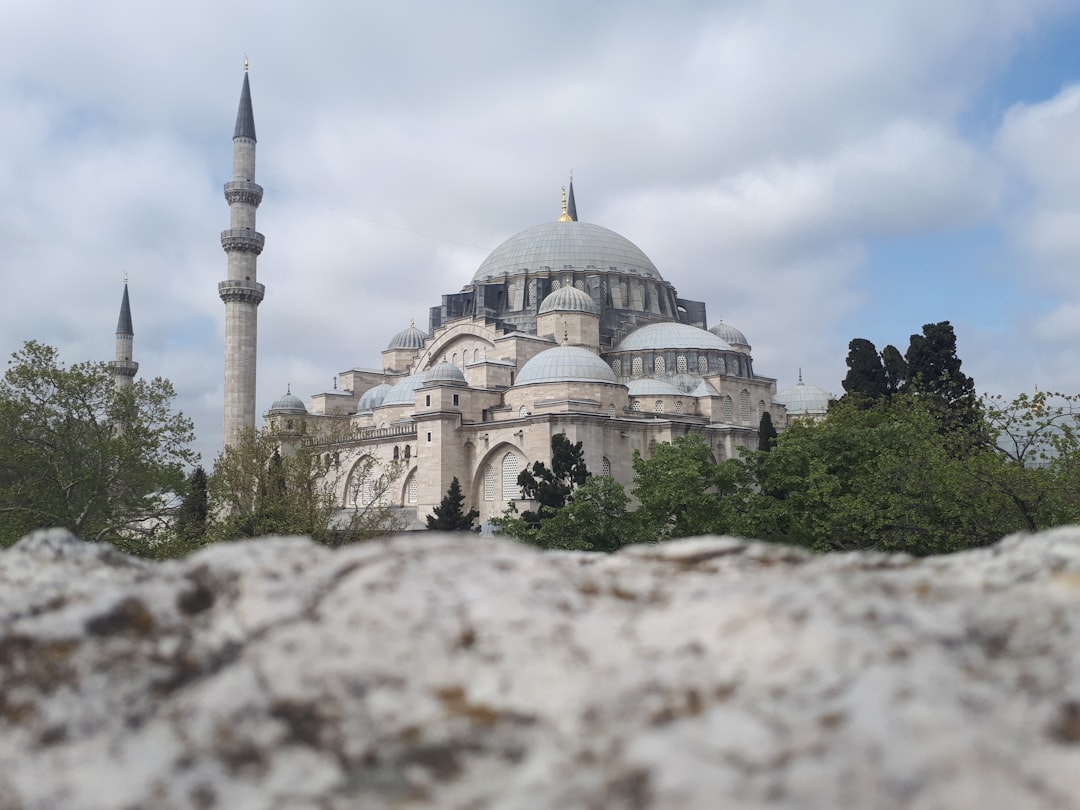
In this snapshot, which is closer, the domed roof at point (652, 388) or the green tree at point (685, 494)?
the green tree at point (685, 494)

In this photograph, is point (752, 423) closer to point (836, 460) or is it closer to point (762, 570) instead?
point (836, 460)

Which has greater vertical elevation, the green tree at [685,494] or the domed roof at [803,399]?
the domed roof at [803,399]

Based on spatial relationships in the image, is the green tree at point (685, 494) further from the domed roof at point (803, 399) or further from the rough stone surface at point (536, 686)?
the domed roof at point (803, 399)

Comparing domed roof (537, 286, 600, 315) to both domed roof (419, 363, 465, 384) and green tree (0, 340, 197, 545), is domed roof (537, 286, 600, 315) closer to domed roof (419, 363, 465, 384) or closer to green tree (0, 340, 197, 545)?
domed roof (419, 363, 465, 384)

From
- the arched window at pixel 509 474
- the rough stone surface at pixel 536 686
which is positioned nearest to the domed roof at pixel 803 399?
the arched window at pixel 509 474

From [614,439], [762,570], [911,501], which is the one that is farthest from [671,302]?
[762,570]

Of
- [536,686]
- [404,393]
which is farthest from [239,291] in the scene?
[536,686]

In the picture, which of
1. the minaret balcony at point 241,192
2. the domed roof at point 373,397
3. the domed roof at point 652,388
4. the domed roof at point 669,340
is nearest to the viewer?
the domed roof at point 652,388
